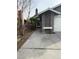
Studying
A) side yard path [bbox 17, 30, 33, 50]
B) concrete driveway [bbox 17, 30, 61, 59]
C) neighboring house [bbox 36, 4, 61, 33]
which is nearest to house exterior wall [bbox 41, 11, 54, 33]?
neighboring house [bbox 36, 4, 61, 33]

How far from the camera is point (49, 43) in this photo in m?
2.66

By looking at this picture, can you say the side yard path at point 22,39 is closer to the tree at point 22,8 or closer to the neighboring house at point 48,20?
the tree at point 22,8

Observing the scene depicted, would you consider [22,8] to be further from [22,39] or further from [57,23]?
[57,23]

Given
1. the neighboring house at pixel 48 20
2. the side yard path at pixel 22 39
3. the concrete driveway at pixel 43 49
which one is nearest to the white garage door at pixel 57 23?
the neighboring house at pixel 48 20

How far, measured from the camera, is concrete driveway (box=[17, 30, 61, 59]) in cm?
262

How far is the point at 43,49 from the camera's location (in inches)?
104

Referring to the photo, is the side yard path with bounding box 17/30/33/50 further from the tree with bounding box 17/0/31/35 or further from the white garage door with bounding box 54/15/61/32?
the white garage door with bounding box 54/15/61/32

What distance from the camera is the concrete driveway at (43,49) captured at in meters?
2.62

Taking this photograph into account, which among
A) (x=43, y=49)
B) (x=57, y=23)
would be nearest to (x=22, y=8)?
(x=57, y=23)
